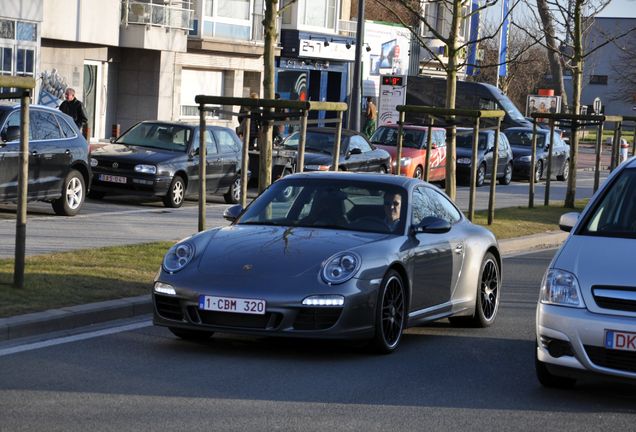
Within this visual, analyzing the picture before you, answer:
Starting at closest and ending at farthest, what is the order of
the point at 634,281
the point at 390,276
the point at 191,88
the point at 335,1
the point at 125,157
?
1. the point at 634,281
2. the point at 390,276
3. the point at 125,157
4. the point at 191,88
5. the point at 335,1

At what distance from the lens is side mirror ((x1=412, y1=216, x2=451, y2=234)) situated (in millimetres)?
8008

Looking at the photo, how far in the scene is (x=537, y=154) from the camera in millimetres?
32031

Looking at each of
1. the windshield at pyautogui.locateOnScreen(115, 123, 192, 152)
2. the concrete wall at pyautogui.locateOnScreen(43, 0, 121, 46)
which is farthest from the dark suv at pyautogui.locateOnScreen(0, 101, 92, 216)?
the concrete wall at pyautogui.locateOnScreen(43, 0, 121, 46)

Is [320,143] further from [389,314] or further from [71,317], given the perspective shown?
[389,314]

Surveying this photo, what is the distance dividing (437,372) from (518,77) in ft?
236

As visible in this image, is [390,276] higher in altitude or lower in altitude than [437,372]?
higher

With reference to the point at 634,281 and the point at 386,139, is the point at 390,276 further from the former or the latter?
the point at 386,139

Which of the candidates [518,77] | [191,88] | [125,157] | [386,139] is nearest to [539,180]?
[386,139]

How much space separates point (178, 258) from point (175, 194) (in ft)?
35.1

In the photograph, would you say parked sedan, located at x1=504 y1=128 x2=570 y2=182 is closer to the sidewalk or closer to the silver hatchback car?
the sidewalk

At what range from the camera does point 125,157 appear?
17906 millimetres

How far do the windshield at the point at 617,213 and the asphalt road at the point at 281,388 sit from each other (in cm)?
103

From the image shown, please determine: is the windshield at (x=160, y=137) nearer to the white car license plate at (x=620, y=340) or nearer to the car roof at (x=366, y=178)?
the car roof at (x=366, y=178)

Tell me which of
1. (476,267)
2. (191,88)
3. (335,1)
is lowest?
(476,267)
